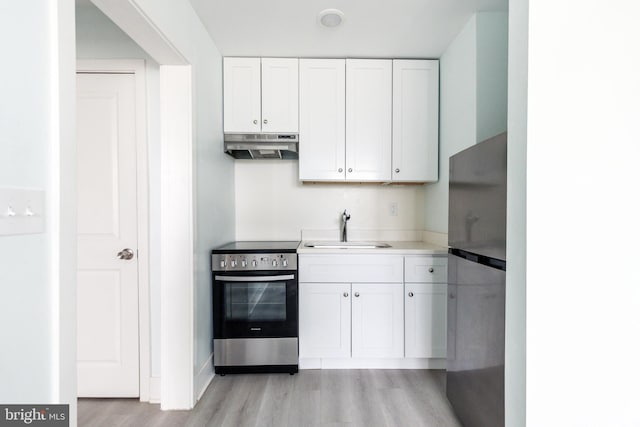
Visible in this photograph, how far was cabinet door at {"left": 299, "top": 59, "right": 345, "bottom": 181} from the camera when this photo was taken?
2.61 m

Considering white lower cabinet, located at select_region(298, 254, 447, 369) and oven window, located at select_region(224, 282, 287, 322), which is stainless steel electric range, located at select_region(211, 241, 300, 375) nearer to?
oven window, located at select_region(224, 282, 287, 322)

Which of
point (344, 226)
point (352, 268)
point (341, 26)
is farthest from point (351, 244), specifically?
point (341, 26)

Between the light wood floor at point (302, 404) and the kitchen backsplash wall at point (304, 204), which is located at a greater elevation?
the kitchen backsplash wall at point (304, 204)

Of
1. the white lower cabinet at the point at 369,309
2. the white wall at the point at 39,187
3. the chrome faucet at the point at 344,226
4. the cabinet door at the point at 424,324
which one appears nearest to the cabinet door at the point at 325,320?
the white lower cabinet at the point at 369,309

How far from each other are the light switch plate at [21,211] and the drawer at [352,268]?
166 cm

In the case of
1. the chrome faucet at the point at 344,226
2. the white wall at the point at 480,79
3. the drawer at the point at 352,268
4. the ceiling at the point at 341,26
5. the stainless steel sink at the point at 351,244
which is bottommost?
the drawer at the point at 352,268

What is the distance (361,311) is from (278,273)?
2.19 ft

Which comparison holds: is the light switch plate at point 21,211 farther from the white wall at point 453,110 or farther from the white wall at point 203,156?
the white wall at point 453,110

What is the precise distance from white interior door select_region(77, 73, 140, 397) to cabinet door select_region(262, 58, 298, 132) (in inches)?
38.0

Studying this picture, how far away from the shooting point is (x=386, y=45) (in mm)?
2424

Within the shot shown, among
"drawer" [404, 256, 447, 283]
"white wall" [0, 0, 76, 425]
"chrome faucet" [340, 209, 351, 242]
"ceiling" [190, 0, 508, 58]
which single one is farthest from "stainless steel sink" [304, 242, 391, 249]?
"white wall" [0, 0, 76, 425]

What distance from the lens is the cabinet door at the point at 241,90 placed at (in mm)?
2596
